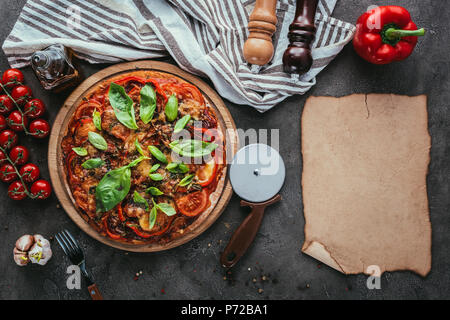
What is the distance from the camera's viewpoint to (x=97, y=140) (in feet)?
5.24

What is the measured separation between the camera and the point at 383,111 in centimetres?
190

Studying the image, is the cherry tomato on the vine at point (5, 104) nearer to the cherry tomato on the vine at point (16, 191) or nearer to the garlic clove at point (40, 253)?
the cherry tomato on the vine at point (16, 191)

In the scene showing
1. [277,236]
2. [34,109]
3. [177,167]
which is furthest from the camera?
[277,236]

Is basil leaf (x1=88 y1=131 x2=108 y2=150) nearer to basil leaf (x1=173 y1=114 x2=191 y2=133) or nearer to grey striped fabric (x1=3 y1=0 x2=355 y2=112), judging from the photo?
basil leaf (x1=173 y1=114 x2=191 y2=133)

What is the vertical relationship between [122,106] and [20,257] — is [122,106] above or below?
above

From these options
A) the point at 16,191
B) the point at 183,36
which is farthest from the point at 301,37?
the point at 16,191

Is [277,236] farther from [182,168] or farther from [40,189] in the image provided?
[40,189]

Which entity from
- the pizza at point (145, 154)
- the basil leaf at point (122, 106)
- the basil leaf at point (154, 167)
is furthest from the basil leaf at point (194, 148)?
the basil leaf at point (122, 106)

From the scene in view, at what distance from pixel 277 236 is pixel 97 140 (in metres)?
1.11

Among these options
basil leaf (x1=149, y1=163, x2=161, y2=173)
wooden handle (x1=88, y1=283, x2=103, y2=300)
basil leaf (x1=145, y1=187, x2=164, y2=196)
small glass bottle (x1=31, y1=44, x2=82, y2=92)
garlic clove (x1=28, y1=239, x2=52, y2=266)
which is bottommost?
wooden handle (x1=88, y1=283, x2=103, y2=300)

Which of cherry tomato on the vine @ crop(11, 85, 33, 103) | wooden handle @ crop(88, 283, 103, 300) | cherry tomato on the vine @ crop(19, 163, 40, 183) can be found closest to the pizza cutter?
wooden handle @ crop(88, 283, 103, 300)

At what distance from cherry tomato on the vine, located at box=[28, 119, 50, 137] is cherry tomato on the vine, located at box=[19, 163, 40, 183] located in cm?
Result: 17

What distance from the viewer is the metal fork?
1.79m

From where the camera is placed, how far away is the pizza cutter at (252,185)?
179 centimetres
